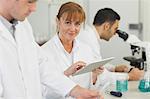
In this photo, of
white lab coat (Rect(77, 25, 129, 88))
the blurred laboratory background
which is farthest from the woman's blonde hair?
the blurred laboratory background

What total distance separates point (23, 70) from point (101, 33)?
1.42 meters

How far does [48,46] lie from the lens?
2141mm

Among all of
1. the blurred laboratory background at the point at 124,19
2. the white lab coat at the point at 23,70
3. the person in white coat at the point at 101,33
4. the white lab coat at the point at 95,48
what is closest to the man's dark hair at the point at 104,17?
the person in white coat at the point at 101,33

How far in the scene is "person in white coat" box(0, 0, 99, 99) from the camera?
4.30 ft

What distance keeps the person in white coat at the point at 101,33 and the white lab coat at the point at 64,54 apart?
21cm

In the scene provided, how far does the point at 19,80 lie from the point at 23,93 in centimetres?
6

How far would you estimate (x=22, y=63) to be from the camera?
1.43 meters

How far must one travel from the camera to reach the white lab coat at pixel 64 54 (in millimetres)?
2119

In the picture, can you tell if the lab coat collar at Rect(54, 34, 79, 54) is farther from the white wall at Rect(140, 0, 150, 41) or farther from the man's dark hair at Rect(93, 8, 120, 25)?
the white wall at Rect(140, 0, 150, 41)

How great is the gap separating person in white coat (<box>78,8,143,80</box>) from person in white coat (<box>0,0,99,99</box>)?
920 millimetres

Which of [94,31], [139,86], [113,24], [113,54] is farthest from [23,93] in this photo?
[113,54]

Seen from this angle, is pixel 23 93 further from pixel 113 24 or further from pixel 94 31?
pixel 113 24

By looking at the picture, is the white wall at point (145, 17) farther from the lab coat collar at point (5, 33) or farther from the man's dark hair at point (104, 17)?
the lab coat collar at point (5, 33)

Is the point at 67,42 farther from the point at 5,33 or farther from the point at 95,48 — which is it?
the point at 5,33
